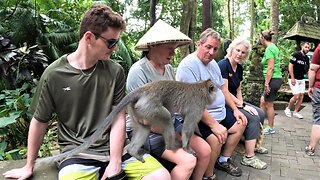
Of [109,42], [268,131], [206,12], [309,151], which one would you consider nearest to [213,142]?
[109,42]

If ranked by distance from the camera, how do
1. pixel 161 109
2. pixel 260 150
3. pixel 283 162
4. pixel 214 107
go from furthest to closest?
pixel 260 150
pixel 283 162
pixel 214 107
pixel 161 109

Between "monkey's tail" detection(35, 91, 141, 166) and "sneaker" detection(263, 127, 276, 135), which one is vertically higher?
"monkey's tail" detection(35, 91, 141, 166)

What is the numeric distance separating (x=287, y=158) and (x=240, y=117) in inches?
55.6

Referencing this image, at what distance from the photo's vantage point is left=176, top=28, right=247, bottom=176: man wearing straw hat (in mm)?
3334

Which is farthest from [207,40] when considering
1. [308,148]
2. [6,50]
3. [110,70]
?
[6,50]

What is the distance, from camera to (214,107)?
3646 mm

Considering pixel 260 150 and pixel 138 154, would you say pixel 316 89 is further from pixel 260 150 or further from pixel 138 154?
pixel 138 154

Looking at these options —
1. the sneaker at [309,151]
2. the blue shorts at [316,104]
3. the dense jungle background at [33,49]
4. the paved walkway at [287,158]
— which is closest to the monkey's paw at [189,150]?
the paved walkway at [287,158]

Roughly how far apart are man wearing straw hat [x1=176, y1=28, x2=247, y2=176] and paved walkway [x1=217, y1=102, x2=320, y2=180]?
35 centimetres

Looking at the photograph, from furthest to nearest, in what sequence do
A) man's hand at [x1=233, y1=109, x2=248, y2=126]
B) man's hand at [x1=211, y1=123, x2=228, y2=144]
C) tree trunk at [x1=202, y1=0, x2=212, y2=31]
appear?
1. tree trunk at [x1=202, y1=0, x2=212, y2=31]
2. man's hand at [x1=233, y1=109, x2=248, y2=126]
3. man's hand at [x1=211, y1=123, x2=228, y2=144]

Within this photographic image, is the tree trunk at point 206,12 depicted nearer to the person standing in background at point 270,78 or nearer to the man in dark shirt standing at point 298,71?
the person standing in background at point 270,78

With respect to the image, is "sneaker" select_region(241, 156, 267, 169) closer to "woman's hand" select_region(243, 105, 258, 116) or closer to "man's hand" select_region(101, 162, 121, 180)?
"woman's hand" select_region(243, 105, 258, 116)

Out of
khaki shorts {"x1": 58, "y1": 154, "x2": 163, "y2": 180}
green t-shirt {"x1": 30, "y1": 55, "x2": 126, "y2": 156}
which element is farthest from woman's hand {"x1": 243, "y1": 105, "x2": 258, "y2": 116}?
green t-shirt {"x1": 30, "y1": 55, "x2": 126, "y2": 156}

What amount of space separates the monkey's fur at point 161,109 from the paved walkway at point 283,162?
660mm
